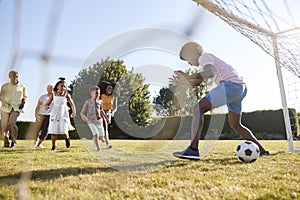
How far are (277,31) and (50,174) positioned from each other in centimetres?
530

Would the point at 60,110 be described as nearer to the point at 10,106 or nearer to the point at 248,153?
the point at 10,106

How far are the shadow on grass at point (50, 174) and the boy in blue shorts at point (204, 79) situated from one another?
1058 millimetres

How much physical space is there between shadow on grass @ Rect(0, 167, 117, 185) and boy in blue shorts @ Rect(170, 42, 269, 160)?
106 cm

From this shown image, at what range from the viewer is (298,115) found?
12.8 m

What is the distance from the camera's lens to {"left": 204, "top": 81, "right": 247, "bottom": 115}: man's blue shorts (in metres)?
3.90

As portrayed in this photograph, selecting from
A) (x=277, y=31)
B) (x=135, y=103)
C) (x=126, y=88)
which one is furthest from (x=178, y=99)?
(x=126, y=88)

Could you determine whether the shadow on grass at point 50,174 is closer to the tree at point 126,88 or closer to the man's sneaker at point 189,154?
the man's sneaker at point 189,154

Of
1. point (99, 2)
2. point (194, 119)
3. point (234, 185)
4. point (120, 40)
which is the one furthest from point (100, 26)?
point (120, 40)

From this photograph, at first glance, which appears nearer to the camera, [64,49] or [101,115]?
[64,49]

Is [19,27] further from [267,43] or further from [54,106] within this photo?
[267,43]

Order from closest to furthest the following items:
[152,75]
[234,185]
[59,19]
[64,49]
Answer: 1. [59,19]
2. [64,49]
3. [234,185]
4. [152,75]

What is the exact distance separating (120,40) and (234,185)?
9.63ft

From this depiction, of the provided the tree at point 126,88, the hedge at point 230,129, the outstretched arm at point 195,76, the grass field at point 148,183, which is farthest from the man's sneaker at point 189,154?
the hedge at point 230,129

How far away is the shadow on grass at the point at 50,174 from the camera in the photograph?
7.77 ft
